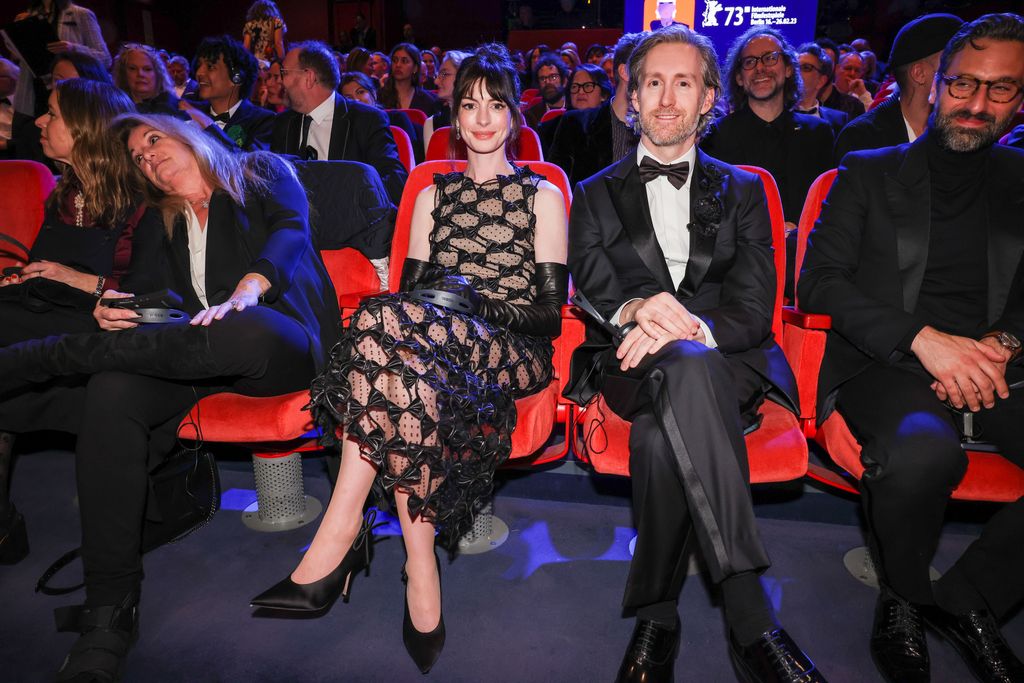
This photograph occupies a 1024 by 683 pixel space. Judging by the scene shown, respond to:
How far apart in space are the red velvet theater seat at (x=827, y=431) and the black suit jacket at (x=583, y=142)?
1.78 metres

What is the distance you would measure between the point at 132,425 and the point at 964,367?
2091 millimetres

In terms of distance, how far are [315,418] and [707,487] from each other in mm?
937

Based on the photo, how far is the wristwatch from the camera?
5.53 feet

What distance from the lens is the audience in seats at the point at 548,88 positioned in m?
5.73

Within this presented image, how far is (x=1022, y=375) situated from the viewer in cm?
170

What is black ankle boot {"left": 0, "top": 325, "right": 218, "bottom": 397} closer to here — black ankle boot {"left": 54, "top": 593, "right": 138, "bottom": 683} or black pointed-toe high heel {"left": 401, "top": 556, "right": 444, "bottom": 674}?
black ankle boot {"left": 54, "top": 593, "right": 138, "bottom": 683}

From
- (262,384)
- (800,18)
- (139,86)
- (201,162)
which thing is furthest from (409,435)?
(800,18)

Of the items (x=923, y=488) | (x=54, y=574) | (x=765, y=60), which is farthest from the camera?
(x=765, y=60)

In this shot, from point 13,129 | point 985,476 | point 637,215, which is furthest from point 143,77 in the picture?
point 985,476

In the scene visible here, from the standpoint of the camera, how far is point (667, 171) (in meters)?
1.87

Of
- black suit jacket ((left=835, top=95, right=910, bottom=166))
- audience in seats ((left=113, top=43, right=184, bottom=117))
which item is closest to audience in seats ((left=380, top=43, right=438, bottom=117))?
audience in seats ((left=113, top=43, right=184, bottom=117))

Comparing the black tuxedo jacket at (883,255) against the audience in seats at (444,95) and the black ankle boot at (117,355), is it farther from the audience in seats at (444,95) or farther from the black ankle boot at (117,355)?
the audience in seats at (444,95)

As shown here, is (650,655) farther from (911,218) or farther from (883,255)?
(911,218)

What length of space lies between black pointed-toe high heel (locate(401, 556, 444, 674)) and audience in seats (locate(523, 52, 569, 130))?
4.77 metres
